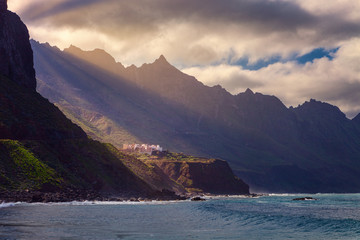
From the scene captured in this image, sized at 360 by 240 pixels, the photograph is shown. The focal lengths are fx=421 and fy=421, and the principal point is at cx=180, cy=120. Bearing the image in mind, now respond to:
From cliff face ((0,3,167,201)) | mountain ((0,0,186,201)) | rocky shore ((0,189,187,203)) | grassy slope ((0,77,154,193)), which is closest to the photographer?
rocky shore ((0,189,187,203))

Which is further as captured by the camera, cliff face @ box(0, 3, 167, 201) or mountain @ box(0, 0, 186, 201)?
cliff face @ box(0, 3, 167, 201)

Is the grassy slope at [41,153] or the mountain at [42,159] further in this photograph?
the grassy slope at [41,153]

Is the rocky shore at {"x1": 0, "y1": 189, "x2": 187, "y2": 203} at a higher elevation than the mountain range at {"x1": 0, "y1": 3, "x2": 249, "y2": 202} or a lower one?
lower

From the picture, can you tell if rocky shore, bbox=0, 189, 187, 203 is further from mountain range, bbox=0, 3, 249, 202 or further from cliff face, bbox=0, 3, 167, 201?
cliff face, bbox=0, 3, 167, 201

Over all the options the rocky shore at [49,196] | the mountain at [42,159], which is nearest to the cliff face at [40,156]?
the mountain at [42,159]

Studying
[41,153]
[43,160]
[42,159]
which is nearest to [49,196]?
[43,160]

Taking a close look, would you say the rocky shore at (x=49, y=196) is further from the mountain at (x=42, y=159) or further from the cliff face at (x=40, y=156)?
the cliff face at (x=40, y=156)

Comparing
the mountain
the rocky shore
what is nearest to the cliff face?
the mountain

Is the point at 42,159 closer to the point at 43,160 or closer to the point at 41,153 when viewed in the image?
the point at 43,160

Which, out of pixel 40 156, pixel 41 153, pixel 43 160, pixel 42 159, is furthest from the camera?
pixel 41 153

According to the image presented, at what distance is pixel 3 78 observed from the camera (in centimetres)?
18450

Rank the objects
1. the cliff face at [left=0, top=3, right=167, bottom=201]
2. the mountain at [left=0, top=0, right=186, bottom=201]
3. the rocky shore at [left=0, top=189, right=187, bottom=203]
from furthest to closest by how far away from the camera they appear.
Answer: the cliff face at [left=0, top=3, right=167, bottom=201] < the mountain at [left=0, top=0, right=186, bottom=201] < the rocky shore at [left=0, top=189, right=187, bottom=203]

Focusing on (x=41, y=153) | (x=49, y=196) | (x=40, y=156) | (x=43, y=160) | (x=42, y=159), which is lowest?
(x=49, y=196)

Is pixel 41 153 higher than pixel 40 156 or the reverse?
higher
